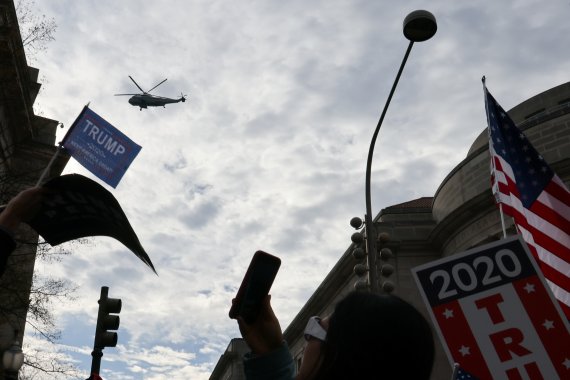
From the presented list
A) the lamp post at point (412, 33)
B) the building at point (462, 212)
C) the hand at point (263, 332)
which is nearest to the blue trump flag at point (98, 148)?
the hand at point (263, 332)

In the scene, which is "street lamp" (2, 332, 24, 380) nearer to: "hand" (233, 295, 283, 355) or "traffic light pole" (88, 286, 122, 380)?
"traffic light pole" (88, 286, 122, 380)

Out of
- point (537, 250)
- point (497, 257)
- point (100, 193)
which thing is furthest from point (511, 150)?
point (100, 193)

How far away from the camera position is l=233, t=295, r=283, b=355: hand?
1.87 meters

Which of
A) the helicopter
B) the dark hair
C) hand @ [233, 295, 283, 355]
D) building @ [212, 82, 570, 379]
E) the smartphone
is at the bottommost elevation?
the dark hair

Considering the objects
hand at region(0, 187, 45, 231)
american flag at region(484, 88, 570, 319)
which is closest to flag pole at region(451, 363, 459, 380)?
hand at region(0, 187, 45, 231)

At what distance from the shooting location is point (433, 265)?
14.7 ft

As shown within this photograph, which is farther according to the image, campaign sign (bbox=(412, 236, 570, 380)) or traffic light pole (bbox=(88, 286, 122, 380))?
traffic light pole (bbox=(88, 286, 122, 380))

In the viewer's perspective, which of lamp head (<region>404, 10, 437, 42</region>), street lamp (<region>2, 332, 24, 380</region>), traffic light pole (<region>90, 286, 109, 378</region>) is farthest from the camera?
street lamp (<region>2, 332, 24, 380</region>)

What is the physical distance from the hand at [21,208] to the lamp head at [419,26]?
30.8ft

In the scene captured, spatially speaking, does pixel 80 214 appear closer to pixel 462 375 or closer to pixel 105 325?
pixel 462 375

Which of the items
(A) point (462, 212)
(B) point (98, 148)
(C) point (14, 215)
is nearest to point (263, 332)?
(C) point (14, 215)

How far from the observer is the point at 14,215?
244cm

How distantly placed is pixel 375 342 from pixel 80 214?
1754 mm

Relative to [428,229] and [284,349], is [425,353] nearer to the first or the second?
[284,349]
